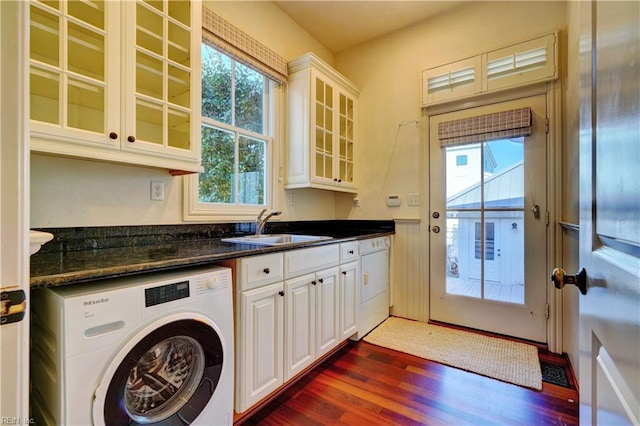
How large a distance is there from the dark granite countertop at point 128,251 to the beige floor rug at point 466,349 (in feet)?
3.01

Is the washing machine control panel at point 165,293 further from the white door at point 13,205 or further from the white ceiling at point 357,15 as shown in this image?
the white ceiling at point 357,15

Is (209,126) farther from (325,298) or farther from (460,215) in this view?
(460,215)

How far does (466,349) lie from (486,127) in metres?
1.81

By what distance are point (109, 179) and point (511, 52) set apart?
3048 mm

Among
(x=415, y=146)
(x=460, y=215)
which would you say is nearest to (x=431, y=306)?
(x=460, y=215)

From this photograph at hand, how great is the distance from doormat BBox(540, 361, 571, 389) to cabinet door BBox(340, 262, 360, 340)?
1249 millimetres

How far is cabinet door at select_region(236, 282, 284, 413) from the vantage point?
1.36 m

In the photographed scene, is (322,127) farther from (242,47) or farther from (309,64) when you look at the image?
(242,47)

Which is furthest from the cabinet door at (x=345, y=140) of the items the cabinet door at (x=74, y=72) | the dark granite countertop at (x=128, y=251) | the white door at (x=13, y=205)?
the white door at (x=13, y=205)

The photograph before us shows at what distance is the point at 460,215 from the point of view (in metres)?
2.63

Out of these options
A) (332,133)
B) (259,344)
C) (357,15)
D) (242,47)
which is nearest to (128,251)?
(259,344)

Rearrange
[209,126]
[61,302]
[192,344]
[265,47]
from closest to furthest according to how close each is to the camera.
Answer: [61,302]
[192,344]
[209,126]
[265,47]

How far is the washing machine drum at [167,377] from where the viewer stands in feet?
3.09

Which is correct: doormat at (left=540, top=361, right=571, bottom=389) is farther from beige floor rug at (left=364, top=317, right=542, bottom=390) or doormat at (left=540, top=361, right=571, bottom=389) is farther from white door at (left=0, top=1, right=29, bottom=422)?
white door at (left=0, top=1, right=29, bottom=422)
